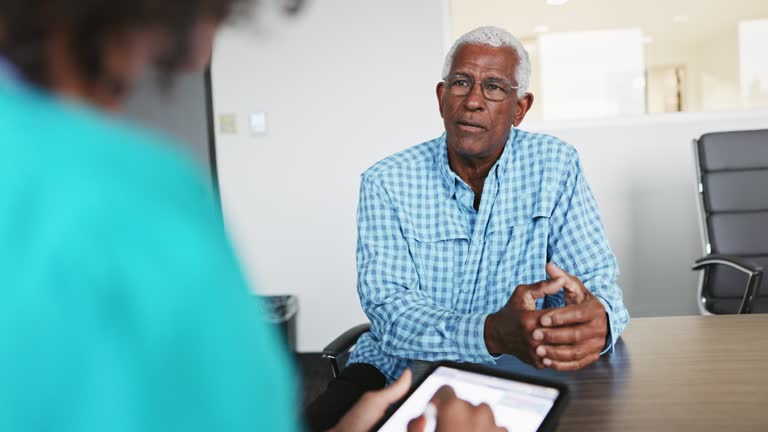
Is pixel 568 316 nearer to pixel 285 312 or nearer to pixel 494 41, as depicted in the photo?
pixel 494 41

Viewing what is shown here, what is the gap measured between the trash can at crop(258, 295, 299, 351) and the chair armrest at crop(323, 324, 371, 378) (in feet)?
5.23

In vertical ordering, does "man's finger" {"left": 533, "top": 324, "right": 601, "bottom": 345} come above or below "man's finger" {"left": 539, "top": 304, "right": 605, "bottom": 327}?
below

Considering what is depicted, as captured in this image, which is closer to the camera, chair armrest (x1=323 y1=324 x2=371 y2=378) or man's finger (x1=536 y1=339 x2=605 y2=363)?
man's finger (x1=536 y1=339 x2=605 y2=363)

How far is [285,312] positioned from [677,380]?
7.85 ft

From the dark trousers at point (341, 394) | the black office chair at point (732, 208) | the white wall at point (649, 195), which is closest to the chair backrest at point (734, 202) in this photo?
the black office chair at point (732, 208)

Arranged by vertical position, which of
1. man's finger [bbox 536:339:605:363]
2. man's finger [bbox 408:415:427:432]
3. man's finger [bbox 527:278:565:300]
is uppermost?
man's finger [bbox 408:415:427:432]

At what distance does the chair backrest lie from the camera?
7.28 feet

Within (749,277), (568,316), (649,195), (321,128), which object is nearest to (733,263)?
(749,277)

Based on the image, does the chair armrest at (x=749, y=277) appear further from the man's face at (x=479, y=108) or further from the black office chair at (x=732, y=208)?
the man's face at (x=479, y=108)

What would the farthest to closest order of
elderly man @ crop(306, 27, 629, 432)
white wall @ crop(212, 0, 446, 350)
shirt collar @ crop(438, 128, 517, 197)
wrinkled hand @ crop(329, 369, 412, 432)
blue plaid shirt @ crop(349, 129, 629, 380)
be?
white wall @ crop(212, 0, 446, 350) < shirt collar @ crop(438, 128, 517, 197) < blue plaid shirt @ crop(349, 129, 629, 380) < elderly man @ crop(306, 27, 629, 432) < wrinkled hand @ crop(329, 369, 412, 432)

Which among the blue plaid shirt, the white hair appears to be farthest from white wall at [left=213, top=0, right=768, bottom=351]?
the blue plaid shirt

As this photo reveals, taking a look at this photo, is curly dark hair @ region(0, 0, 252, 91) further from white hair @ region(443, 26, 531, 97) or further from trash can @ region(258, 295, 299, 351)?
trash can @ region(258, 295, 299, 351)

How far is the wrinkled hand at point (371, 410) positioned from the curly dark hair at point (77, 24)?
487 mm

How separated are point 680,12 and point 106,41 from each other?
127 inches
